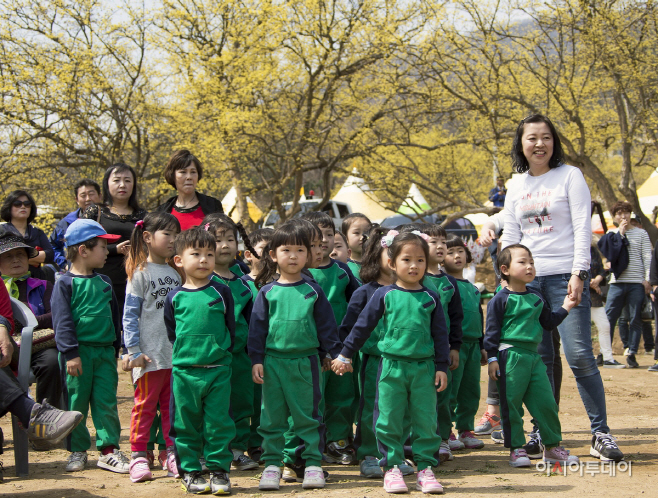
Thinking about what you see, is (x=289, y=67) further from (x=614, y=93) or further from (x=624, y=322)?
(x=624, y=322)

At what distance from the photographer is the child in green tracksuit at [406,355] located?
388 centimetres

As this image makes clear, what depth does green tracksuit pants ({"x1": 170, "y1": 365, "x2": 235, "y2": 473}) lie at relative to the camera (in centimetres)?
385

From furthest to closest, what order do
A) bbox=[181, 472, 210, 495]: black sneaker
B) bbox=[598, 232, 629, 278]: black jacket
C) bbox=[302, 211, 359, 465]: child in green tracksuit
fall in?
bbox=[598, 232, 629, 278]: black jacket → bbox=[302, 211, 359, 465]: child in green tracksuit → bbox=[181, 472, 210, 495]: black sneaker

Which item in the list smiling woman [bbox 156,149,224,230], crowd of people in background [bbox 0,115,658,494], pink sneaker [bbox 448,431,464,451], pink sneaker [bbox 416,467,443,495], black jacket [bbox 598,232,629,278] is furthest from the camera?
black jacket [bbox 598,232,629,278]

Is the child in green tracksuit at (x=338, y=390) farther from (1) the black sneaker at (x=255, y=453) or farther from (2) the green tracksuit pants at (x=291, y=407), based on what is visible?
(2) the green tracksuit pants at (x=291, y=407)

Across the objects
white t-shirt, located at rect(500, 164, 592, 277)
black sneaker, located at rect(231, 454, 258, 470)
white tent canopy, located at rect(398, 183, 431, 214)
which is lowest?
black sneaker, located at rect(231, 454, 258, 470)

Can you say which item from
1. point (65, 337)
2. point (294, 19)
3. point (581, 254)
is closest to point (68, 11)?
point (294, 19)

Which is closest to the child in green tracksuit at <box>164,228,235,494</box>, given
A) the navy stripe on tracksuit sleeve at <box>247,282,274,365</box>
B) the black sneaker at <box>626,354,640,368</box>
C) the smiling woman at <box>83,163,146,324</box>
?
the navy stripe on tracksuit sleeve at <box>247,282,274,365</box>

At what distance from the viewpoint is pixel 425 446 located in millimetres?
3850

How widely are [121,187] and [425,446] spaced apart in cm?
301

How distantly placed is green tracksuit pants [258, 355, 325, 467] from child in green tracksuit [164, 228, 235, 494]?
0.23 metres

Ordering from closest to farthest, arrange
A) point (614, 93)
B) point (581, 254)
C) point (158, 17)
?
point (581, 254)
point (614, 93)
point (158, 17)

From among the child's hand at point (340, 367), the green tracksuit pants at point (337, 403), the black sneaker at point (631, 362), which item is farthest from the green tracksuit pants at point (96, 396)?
the black sneaker at point (631, 362)

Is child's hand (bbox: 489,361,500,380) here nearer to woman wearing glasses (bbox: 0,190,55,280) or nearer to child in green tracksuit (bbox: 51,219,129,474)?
child in green tracksuit (bbox: 51,219,129,474)
